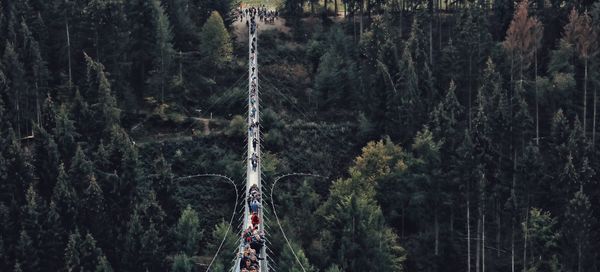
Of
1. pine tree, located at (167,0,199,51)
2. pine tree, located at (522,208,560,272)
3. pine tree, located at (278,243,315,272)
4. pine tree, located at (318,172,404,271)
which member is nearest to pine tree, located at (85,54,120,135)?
pine tree, located at (167,0,199,51)

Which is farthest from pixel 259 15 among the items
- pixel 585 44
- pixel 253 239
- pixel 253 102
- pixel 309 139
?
pixel 253 239

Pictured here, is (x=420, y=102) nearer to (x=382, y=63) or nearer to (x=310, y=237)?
(x=382, y=63)

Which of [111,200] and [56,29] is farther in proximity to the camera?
[56,29]

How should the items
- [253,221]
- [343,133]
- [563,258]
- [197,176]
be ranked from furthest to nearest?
[343,133], [197,176], [563,258], [253,221]

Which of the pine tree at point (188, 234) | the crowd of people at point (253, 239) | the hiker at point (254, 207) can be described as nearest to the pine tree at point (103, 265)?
the pine tree at point (188, 234)

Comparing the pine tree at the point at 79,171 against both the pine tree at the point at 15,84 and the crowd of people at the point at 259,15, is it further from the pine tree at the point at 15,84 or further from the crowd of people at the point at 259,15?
the crowd of people at the point at 259,15

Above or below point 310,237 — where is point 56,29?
above

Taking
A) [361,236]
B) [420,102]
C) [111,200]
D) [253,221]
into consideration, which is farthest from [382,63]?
[253,221]

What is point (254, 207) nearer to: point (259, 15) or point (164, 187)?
point (164, 187)
